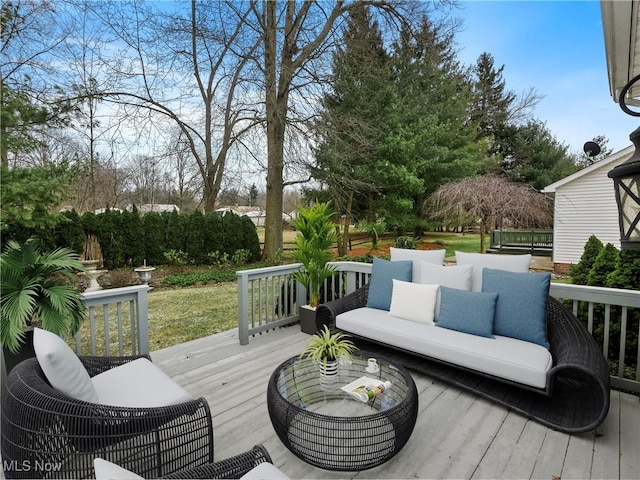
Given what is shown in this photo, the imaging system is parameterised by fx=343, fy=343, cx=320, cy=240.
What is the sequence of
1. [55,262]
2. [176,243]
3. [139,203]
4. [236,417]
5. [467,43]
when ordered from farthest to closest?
[139,203] → [176,243] → [467,43] → [236,417] → [55,262]

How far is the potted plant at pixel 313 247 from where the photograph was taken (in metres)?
4.33

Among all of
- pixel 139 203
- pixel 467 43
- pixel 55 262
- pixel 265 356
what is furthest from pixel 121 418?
pixel 139 203

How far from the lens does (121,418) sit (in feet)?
5.19

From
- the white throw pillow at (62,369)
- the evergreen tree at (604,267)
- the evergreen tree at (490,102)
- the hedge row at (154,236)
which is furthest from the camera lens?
the evergreen tree at (490,102)

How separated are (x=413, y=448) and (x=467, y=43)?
10156 millimetres

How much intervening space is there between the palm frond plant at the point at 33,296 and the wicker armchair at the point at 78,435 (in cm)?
49

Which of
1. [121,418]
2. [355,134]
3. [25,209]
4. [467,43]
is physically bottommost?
[121,418]

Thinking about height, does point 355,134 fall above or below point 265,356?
above

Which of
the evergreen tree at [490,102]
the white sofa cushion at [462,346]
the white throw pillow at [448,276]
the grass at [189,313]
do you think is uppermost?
the evergreen tree at [490,102]

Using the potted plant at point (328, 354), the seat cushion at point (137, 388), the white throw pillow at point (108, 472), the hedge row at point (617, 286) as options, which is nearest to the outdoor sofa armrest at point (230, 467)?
the white throw pillow at point (108, 472)

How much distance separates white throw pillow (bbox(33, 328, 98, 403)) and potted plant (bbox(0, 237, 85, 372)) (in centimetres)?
46

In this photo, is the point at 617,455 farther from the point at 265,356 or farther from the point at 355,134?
the point at 355,134

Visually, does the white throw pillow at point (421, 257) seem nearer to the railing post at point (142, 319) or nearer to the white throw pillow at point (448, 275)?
the white throw pillow at point (448, 275)

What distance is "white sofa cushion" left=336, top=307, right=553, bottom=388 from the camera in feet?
7.89
